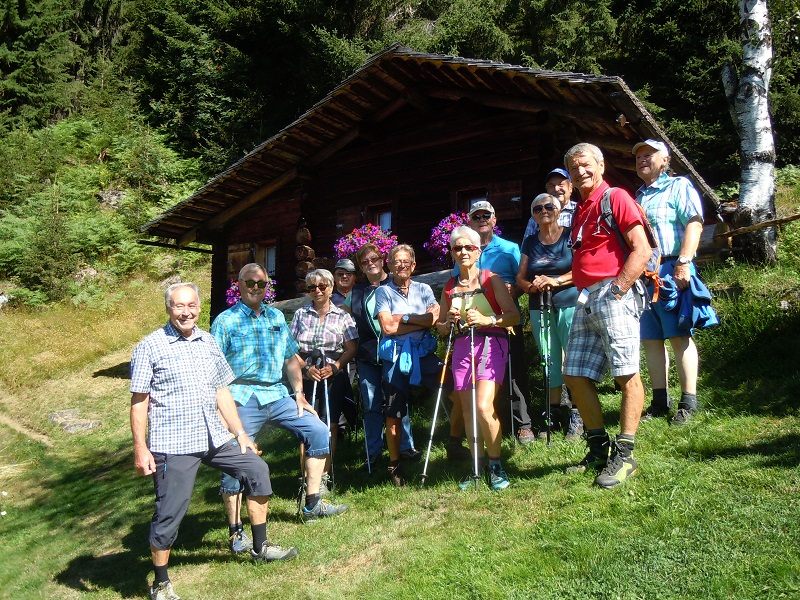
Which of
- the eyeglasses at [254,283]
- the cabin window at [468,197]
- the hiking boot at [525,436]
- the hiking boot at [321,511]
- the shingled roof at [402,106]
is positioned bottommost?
the hiking boot at [321,511]

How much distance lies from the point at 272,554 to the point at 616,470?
90.3 inches

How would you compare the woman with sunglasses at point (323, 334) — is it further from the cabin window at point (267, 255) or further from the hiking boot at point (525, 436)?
the cabin window at point (267, 255)

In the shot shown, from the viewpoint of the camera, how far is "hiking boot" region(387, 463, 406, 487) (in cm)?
543

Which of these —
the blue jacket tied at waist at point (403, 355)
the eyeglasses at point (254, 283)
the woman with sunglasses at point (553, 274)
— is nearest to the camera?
the eyeglasses at point (254, 283)

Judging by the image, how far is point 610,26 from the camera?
18.9 metres

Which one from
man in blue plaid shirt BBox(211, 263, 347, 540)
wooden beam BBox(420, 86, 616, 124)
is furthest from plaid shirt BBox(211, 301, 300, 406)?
wooden beam BBox(420, 86, 616, 124)

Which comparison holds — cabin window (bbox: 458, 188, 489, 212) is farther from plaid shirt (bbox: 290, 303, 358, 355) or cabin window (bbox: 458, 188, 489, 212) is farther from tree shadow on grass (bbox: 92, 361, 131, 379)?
tree shadow on grass (bbox: 92, 361, 131, 379)

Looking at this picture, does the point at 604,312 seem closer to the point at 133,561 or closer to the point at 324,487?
the point at 324,487

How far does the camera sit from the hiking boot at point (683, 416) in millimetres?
5098

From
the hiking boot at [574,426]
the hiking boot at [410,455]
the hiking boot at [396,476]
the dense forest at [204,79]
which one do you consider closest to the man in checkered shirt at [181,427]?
the hiking boot at [396,476]

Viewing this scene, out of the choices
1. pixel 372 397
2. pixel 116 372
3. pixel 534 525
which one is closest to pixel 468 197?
pixel 372 397

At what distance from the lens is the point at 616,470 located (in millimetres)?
4266

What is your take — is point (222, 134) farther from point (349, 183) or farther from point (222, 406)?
point (222, 406)

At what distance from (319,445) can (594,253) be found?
2.43 m
